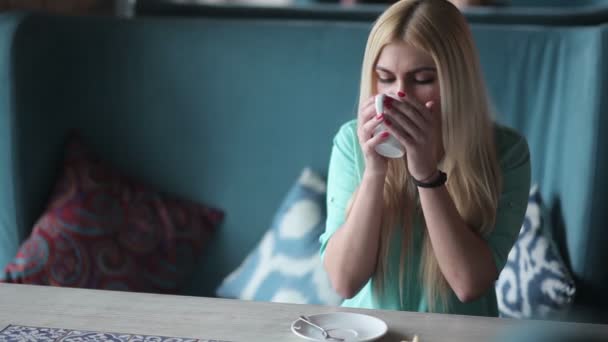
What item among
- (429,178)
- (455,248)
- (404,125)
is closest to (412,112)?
(404,125)

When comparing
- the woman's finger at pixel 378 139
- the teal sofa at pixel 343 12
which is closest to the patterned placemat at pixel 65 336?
the woman's finger at pixel 378 139

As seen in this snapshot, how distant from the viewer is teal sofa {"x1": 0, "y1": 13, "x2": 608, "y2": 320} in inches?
79.9

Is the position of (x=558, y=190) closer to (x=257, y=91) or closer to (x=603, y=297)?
(x=603, y=297)

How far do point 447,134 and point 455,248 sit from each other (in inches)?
8.2

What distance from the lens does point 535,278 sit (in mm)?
1796

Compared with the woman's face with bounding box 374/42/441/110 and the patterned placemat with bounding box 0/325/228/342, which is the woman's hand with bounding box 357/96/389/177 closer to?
the woman's face with bounding box 374/42/441/110

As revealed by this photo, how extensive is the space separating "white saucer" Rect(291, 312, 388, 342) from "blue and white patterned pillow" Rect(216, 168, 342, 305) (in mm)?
918

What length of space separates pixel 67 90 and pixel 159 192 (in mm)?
390

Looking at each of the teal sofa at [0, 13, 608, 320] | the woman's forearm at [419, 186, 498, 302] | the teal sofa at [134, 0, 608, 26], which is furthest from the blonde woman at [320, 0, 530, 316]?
the teal sofa at [134, 0, 608, 26]

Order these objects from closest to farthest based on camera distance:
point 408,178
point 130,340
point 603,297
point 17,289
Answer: point 130,340
point 17,289
point 408,178
point 603,297

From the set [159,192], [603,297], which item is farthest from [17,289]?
[603,297]

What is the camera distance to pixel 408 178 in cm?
141

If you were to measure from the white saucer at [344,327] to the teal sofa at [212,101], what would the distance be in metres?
1.06

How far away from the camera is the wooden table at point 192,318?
100 centimetres
